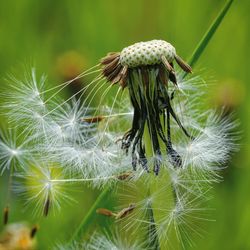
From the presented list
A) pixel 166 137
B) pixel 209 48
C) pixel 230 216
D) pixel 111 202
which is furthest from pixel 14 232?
pixel 209 48

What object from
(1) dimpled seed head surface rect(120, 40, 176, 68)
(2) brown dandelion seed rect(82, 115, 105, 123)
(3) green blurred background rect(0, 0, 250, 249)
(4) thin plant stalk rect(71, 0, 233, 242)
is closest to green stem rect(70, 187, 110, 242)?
(4) thin plant stalk rect(71, 0, 233, 242)

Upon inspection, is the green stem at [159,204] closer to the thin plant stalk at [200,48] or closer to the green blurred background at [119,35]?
the thin plant stalk at [200,48]

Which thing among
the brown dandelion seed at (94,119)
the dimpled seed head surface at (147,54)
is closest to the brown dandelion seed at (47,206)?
the brown dandelion seed at (94,119)

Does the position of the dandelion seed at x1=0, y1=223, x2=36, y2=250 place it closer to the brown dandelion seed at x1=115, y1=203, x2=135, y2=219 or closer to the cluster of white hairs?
the cluster of white hairs

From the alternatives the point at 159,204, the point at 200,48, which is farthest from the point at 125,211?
the point at 200,48

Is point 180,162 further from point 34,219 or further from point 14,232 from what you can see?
point 34,219

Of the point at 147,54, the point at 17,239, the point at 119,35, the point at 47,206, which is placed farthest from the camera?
the point at 119,35

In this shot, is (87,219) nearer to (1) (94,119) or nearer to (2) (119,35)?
(1) (94,119)
